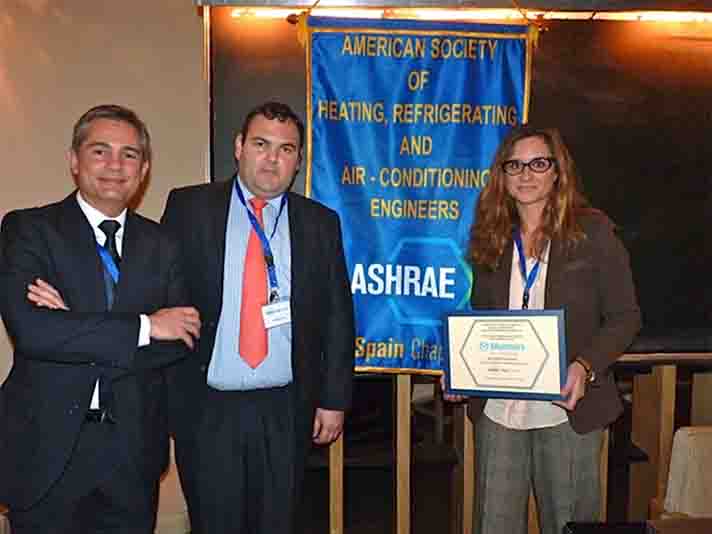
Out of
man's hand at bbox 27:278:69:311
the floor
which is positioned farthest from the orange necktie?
the floor

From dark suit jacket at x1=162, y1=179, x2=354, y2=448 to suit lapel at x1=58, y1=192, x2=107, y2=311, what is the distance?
0.38m

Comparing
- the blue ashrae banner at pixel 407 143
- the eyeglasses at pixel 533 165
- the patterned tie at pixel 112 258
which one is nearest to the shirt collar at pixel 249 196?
the patterned tie at pixel 112 258

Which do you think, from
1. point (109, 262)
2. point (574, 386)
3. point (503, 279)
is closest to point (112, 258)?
point (109, 262)

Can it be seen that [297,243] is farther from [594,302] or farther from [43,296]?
[594,302]

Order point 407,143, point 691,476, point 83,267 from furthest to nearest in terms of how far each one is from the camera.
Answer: point 407,143
point 691,476
point 83,267

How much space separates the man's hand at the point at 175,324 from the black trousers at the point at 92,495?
320mm

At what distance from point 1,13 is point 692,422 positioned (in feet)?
12.2

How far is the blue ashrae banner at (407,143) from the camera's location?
3156 mm

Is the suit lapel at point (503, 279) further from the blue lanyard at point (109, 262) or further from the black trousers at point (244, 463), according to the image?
the blue lanyard at point (109, 262)

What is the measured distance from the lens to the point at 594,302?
2480 millimetres

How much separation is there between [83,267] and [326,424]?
1.06m

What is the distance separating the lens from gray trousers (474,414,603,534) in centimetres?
247

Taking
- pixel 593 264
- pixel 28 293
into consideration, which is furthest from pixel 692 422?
pixel 28 293

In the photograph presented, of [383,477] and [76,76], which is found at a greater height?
[76,76]
